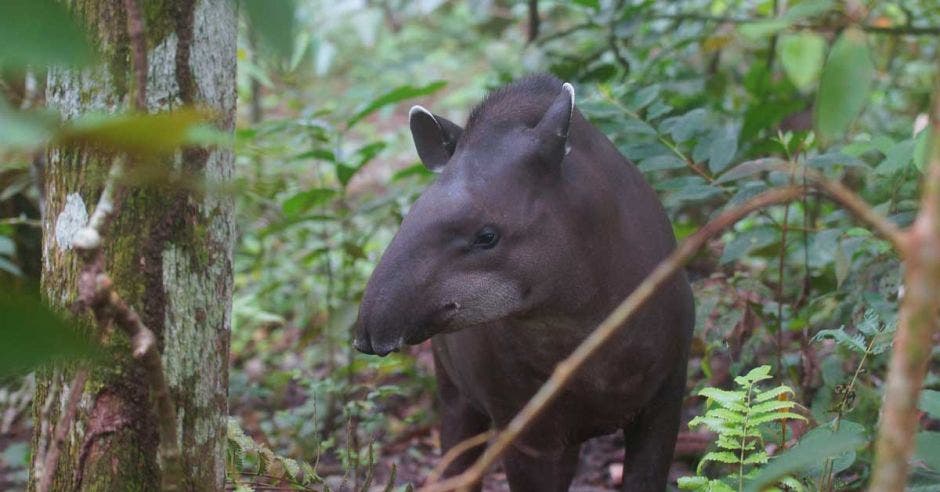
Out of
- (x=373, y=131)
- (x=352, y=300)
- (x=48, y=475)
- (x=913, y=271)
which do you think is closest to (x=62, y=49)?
(x=913, y=271)

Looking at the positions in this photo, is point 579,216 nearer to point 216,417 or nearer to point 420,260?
point 420,260

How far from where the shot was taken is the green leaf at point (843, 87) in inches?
57.8

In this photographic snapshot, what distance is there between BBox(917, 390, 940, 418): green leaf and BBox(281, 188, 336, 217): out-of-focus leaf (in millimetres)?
2950

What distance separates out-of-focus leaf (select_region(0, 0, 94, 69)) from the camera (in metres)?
0.73

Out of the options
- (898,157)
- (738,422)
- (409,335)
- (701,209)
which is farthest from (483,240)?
(701,209)

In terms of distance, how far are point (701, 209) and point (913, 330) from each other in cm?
449

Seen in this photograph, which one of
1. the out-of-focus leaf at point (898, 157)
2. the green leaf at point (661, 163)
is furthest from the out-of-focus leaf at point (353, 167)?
the out-of-focus leaf at point (898, 157)

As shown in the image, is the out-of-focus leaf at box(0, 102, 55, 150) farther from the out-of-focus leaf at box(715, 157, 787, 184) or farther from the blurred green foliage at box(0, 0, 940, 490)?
the out-of-focus leaf at box(715, 157, 787, 184)

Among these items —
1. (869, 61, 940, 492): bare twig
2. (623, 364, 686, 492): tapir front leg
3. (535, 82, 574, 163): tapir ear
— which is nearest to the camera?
(869, 61, 940, 492): bare twig

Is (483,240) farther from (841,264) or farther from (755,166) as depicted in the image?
(841,264)

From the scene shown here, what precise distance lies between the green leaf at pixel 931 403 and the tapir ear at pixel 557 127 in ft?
3.85

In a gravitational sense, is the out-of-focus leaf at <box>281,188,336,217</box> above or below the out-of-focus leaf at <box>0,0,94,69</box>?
above

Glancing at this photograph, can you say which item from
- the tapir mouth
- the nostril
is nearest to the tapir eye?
the tapir mouth

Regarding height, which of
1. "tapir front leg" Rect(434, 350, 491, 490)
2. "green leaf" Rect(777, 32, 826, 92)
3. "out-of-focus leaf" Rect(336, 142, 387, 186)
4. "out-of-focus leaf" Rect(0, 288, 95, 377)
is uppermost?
"out-of-focus leaf" Rect(336, 142, 387, 186)
